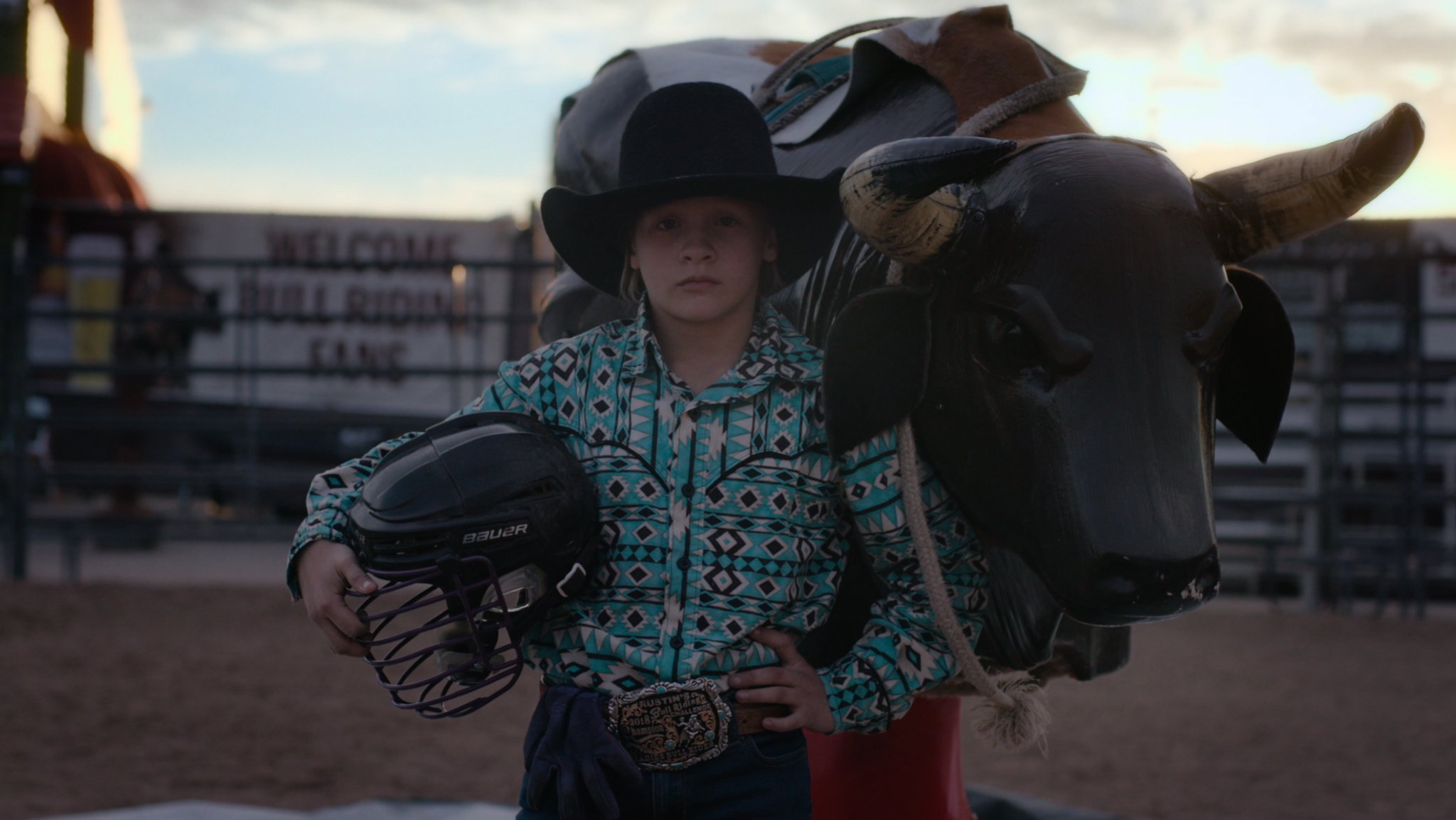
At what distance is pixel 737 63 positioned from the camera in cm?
279

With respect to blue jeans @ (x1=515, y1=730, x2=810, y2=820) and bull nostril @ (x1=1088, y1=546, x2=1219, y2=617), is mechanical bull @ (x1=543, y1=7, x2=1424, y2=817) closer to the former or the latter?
bull nostril @ (x1=1088, y1=546, x2=1219, y2=617)

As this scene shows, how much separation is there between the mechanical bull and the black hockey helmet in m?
0.37

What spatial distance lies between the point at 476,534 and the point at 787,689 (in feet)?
1.38

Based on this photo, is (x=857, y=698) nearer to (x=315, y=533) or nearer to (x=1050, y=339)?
(x=1050, y=339)

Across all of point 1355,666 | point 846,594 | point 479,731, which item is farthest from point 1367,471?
point 846,594

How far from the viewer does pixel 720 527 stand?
1.62m

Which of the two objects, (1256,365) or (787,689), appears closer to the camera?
(787,689)

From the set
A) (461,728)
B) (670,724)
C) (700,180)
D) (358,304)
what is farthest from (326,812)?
(358,304)

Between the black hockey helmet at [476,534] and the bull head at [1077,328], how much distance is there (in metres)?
0.36

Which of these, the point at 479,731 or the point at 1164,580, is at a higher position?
the point at 1164,580

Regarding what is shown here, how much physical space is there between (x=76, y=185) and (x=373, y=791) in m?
8.11

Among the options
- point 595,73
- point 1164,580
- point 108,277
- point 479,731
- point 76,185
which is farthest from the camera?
point 76,185

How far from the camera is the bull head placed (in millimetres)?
1511

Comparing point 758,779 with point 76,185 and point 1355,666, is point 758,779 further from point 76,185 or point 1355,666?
point 76,185
